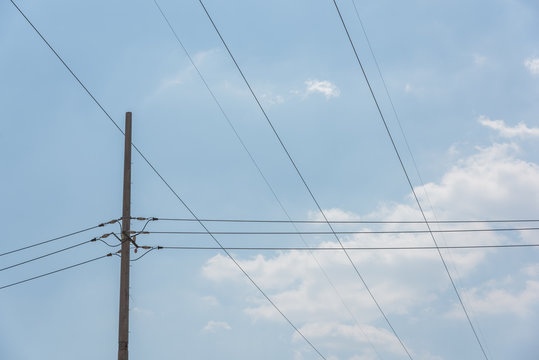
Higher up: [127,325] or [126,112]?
[126,112]

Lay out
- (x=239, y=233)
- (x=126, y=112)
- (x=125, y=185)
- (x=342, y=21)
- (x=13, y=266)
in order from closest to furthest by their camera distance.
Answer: (x=342, y=21)
(x=125, y=185)
(x=126, y=112)
(x=13, y=266)
(x=239, y=233)

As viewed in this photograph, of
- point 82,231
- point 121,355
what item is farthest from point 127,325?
point 82,231

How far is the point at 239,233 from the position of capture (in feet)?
77.1

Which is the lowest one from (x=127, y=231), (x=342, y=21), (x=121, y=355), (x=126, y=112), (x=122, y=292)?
(x=121, y=355)

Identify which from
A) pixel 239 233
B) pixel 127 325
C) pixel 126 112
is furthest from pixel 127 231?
pixel 239 233

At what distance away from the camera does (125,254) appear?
18000 mm

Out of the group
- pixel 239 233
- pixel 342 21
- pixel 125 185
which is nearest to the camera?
pixel 342 21

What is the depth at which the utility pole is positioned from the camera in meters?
16.7

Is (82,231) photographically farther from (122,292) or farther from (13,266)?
(122,292)

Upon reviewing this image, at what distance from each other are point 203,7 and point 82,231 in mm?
9014

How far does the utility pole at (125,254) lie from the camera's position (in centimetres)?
1666

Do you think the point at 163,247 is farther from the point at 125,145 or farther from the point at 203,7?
the point at 203,7

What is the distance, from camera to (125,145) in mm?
19469

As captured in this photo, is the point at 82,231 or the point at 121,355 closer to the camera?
the point at 121,355
